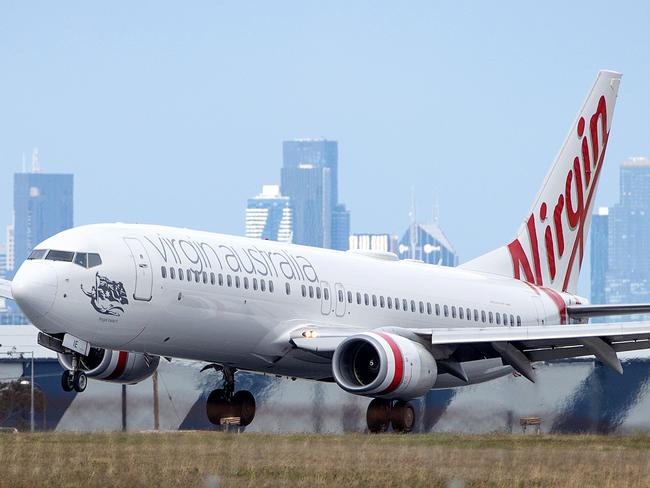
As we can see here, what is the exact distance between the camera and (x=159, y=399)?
46.2 meters

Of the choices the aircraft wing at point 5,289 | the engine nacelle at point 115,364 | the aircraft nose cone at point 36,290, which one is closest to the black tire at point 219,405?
the engine nacelle at point 115,364

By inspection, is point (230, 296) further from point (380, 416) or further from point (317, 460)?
point (317, 460)

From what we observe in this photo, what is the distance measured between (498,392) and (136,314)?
47.0 feet

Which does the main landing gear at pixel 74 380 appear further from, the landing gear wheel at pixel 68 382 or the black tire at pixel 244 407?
the black tire at pixel 244 407

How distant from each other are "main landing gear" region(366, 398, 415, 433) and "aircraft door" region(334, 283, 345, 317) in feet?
9.29

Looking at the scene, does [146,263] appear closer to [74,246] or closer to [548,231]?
[74,246]

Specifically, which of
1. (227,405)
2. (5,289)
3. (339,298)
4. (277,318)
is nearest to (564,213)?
(339,298)

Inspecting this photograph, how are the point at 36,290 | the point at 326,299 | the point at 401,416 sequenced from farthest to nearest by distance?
the point at 326,299, the point at 401,416, the point at 36,290

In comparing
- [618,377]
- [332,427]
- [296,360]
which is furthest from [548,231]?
[296,360]

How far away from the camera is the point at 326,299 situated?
40781mm

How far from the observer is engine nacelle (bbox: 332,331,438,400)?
37219 millimetres

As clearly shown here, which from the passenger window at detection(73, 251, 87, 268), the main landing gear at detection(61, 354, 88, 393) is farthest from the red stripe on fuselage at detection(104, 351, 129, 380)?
the passenger window at detection(73, 251, 87, 268)

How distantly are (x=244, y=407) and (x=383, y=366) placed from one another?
575 centimetres

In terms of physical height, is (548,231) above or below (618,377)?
above
